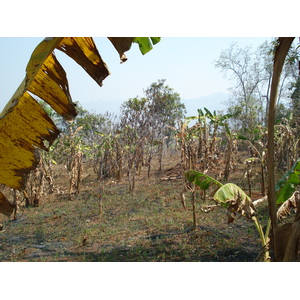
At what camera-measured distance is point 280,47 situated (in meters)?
1.31

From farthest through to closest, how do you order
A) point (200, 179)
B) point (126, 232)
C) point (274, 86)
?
point (126, 232) < point (200, 179) < point (274, 86)

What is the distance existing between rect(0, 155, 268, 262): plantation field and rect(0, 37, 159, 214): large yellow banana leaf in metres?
0.94

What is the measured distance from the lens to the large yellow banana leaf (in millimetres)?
1271

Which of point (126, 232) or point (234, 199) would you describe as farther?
point (126, 232)

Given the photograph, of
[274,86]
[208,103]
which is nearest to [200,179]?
[274,86]

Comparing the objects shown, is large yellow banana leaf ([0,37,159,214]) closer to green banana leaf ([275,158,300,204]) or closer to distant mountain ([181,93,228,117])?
green banana leaf ([275,158,300,204])

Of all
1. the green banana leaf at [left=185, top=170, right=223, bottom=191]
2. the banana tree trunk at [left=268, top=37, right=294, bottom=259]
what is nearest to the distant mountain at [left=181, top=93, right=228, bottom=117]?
the green banana leaf at [left=185, top=170, right=223, bottom=191]

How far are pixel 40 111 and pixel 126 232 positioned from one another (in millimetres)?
1943

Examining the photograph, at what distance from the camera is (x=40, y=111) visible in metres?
1.33

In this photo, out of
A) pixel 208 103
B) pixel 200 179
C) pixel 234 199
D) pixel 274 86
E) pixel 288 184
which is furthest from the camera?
pixel 208 103

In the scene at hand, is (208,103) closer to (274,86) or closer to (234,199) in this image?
(234,199)
